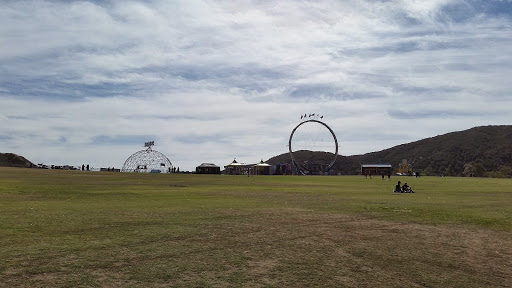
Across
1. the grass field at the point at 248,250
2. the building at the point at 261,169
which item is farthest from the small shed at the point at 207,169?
the grass field at the point at 248,250

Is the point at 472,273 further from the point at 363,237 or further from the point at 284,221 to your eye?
the point at 284,221

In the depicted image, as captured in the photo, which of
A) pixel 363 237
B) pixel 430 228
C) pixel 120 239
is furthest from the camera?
pixel 430 228

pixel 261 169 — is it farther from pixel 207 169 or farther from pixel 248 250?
pixel 248 250

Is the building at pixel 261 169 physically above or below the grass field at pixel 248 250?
above

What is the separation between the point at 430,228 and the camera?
68.4 feet

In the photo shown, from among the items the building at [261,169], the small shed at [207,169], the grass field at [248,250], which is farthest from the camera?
the building at [261,169]

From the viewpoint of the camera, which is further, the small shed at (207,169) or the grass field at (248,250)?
the small shed at (207,169)

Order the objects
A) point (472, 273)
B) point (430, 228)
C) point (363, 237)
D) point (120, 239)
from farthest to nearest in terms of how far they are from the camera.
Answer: point (430, 228) → point (363, 237) → point (120, 239) → point (472, 273)

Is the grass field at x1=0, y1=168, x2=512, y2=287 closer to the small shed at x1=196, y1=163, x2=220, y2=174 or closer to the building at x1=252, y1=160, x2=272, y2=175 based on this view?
the small shed at x1=196, y1=163, x2=220, y2=174

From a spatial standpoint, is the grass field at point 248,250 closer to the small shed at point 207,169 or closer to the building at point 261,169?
the small shed at point 207,169

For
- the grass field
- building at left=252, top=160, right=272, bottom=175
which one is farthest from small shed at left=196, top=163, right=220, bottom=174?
the grass field

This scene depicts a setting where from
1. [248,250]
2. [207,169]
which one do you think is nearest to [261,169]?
[207,169]

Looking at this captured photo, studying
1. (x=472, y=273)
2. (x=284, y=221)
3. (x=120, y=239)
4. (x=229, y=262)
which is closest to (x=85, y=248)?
(x=120, y=239)

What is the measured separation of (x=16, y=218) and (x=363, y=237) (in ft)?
54.1
